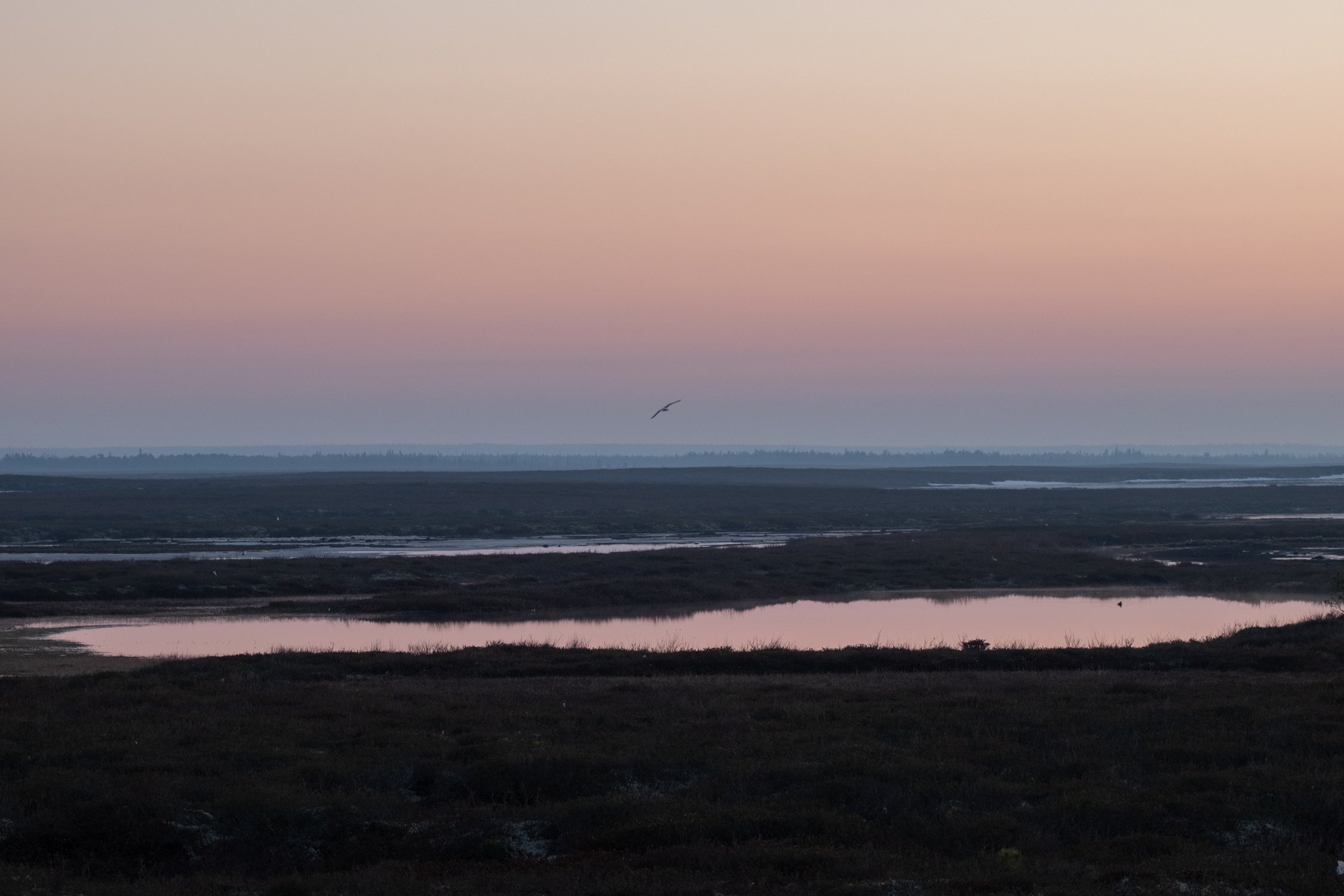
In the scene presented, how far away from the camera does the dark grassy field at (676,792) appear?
12.9 meters

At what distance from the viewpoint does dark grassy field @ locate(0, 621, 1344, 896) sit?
12.9 metres

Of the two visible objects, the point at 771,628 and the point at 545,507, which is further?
the point at 545,507

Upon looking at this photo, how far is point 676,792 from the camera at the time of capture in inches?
620

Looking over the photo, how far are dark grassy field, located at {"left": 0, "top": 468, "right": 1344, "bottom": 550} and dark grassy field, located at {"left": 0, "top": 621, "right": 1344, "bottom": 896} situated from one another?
66904 mm

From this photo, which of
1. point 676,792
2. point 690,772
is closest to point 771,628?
point 690,772

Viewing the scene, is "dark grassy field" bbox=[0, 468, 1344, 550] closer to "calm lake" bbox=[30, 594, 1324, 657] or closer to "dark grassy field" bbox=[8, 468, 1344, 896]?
"calm lake" bbox=[30, 594, 1324, 657]

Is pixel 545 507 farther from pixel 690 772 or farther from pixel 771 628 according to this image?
pixel 690 772

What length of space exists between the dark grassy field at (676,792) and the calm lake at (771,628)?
12515 mm

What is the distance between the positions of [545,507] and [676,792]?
101 m

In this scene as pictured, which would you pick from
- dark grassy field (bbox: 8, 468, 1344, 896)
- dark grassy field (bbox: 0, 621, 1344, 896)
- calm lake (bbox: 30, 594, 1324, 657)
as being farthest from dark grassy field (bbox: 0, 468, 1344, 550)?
dark grassy field (bbox: 0, 621, 1344, 896)

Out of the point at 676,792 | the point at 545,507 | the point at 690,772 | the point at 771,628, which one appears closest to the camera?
the point at 676,792

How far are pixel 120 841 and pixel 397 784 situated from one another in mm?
3307

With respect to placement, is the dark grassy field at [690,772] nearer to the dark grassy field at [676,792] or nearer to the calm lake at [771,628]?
the dark grassy field at [676,792]

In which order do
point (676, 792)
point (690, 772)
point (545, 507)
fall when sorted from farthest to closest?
point (545, 507) < point (690, 772) < point (676, 792)
